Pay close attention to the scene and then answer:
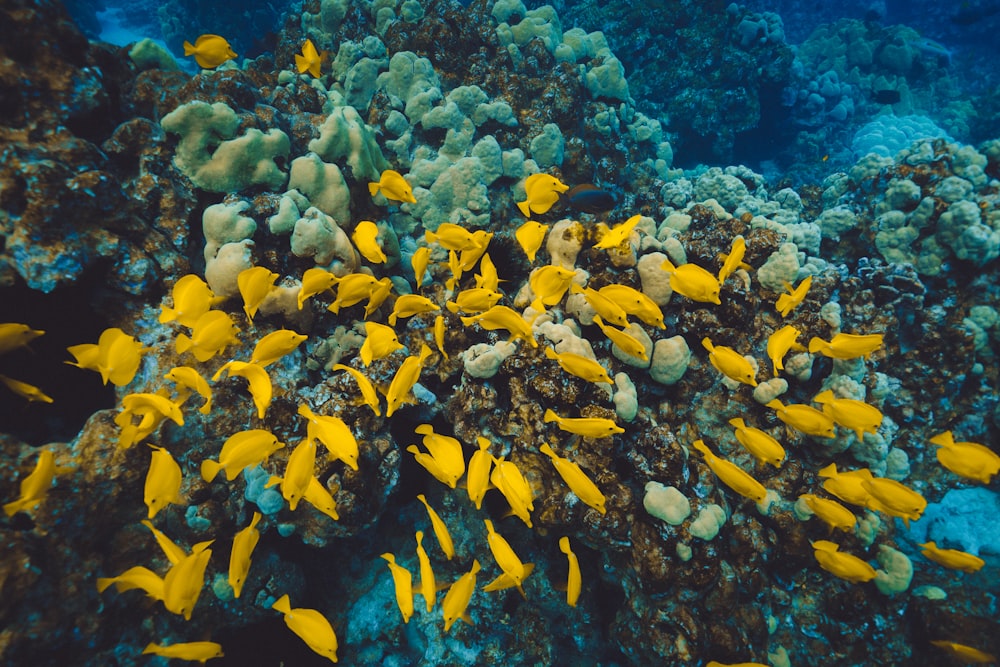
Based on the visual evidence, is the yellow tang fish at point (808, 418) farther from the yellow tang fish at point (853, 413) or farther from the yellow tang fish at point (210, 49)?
the yellow tang fish at point (210, 49)

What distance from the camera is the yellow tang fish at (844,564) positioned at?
3084 millimetres

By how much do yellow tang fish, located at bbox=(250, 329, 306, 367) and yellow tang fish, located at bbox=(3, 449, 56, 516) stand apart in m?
1.27

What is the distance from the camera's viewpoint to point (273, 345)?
2859mm

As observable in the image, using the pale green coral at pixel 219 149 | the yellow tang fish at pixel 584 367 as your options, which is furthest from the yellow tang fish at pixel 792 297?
the pale green coral at pixel 219 149

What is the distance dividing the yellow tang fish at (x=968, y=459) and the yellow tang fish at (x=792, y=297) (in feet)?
4.54

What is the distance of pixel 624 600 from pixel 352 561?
2589 millimetres

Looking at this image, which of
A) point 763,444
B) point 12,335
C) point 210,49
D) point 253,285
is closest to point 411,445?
point 253,285

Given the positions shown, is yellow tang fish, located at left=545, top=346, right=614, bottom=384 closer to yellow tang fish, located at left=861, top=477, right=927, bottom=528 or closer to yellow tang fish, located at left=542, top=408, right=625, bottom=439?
yellow tang fish, located at left=542, top=408, right=625, bottom=439

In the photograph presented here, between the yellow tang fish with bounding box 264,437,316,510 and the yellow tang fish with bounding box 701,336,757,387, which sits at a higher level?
the yellow tang fish with bounding box 701,336,757,387

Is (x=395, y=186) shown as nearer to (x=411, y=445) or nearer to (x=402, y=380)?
(x=402, y=380)

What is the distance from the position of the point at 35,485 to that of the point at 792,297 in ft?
18.7

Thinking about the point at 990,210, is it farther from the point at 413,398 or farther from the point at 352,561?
the point at 352,561

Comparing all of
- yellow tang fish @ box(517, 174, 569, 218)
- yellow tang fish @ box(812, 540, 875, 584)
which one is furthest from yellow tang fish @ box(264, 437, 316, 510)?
yellow tang fish @ box(812, 540, 875, 584)

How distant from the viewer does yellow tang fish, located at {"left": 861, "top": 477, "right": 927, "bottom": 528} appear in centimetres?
→ 286
